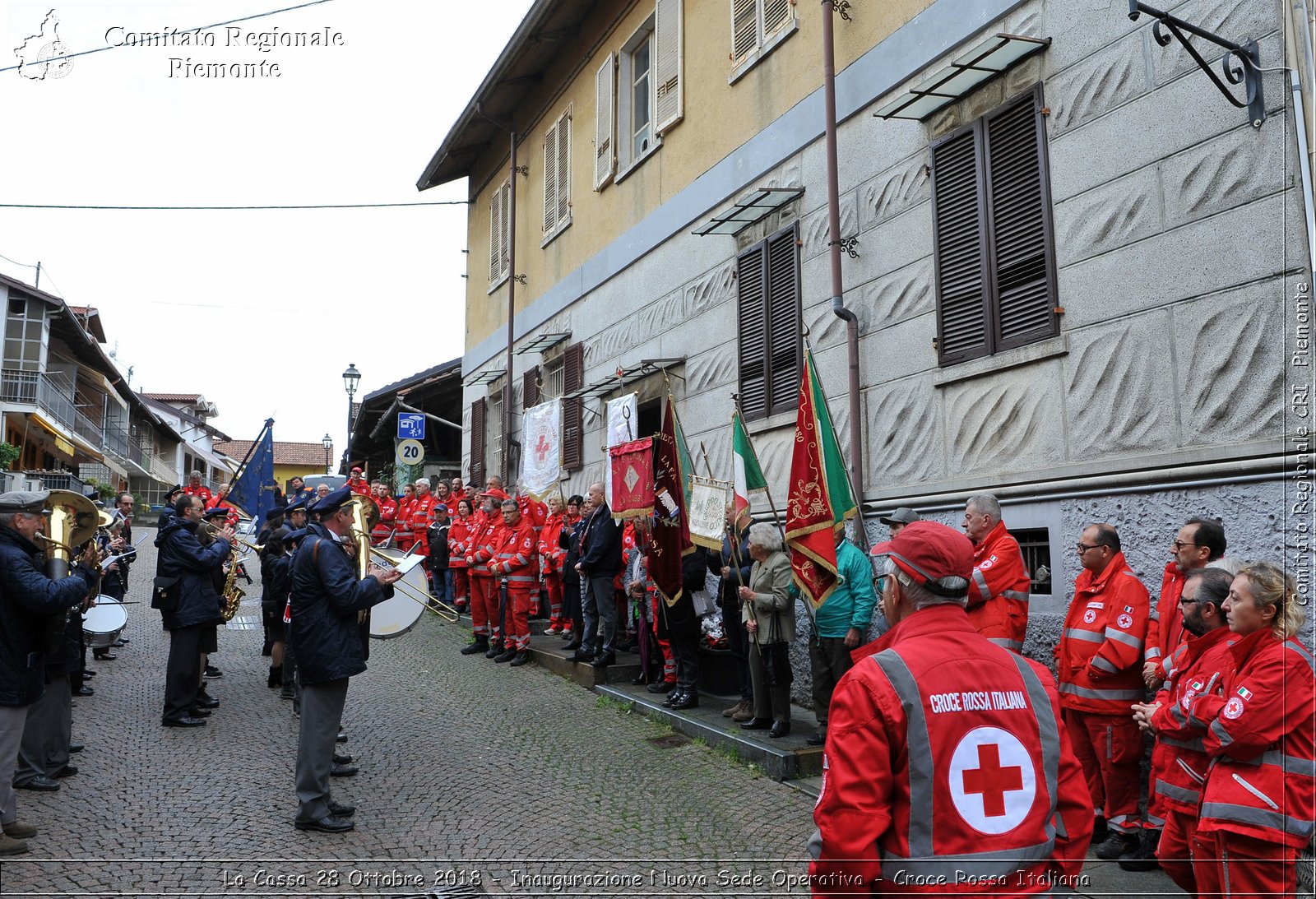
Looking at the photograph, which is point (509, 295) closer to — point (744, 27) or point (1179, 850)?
point (744, 27)

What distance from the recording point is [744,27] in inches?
450

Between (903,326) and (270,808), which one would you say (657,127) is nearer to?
(903,326)

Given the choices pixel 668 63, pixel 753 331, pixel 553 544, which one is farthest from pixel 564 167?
pixel 753 331

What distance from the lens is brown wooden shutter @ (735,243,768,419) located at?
35.3 feet

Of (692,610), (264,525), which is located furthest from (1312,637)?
(264,525)

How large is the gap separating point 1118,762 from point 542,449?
36.8 ft

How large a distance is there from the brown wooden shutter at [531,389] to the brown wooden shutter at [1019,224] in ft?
36.0

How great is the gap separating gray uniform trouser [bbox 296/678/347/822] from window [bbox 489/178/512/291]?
45.3ft

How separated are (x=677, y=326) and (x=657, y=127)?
2.89 metres

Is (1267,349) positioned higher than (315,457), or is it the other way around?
(315,457)

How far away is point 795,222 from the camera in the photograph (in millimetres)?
10273

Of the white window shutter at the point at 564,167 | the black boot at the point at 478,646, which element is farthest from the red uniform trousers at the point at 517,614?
the white window shutter at the point at 564,167

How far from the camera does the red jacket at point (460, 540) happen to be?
14.9 meters

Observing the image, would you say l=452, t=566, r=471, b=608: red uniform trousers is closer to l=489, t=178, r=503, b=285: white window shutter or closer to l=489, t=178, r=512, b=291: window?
l=489, t=178, r=512, b=291: window
